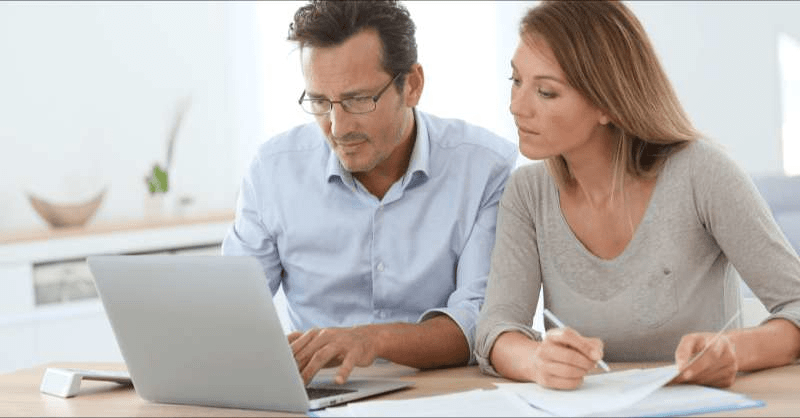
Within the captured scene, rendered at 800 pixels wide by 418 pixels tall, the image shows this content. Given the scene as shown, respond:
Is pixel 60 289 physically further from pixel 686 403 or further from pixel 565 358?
pixel 686 403

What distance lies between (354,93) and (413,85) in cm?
19

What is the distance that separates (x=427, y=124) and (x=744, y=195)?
74 centimetres

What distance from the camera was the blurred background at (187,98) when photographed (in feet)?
14.1

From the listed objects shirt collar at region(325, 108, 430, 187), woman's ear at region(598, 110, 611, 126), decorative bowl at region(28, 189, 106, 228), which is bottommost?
decorative bowl at region(28, 189, 106, 228)

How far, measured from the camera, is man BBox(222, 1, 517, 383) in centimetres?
229

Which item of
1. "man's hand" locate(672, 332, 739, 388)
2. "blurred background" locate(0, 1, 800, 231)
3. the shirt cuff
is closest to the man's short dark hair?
the shirt cuff

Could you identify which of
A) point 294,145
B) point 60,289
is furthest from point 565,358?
point 60,289

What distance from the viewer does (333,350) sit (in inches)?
72.2

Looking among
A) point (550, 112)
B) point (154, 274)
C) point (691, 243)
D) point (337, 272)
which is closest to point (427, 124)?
point (337, 272)

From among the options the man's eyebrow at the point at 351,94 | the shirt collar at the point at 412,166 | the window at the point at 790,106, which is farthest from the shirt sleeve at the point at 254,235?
the window at the point at 790,106

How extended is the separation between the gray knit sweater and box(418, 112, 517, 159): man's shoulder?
0.31m

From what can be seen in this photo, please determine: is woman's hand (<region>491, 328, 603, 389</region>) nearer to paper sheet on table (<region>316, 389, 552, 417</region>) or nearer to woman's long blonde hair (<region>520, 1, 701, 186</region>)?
paper sheet on table (<region>316, 389, 552, 417</region>)

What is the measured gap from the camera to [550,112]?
2.01m

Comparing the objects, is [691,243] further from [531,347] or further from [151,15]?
[151,15]
